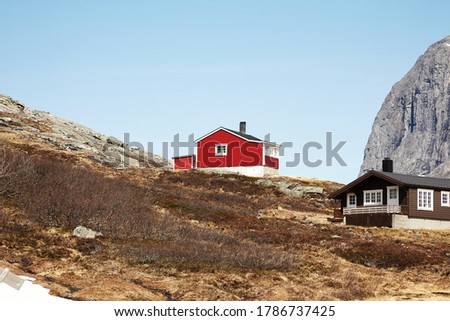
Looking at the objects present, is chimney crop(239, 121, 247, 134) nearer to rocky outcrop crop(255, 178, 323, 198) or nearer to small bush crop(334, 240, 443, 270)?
rocky outcrop crop(255, 178, 323, 198)

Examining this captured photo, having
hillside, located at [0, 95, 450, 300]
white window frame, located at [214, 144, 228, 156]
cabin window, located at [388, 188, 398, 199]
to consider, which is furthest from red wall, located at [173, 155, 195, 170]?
hillside, located at [0, 95, 450, 300]

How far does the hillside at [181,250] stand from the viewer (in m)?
21.6

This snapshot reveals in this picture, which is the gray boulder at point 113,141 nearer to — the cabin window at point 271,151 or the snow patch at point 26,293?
the cabin window at point 271,151

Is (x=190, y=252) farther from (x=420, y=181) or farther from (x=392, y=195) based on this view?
(x=420, y=181)

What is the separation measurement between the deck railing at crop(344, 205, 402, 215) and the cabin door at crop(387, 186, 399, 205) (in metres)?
0.84

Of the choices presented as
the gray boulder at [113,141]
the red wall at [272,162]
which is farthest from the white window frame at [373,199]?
the gray boulder at [113,141]

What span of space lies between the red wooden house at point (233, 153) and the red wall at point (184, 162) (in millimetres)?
67

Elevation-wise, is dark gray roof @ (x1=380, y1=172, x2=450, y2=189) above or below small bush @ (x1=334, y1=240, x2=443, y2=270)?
above

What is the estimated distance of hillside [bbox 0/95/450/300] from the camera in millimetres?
21625

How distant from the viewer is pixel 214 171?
71.7m

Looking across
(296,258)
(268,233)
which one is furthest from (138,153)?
(296,258)
